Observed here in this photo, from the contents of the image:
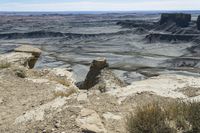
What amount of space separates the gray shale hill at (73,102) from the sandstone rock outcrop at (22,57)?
8.97ft

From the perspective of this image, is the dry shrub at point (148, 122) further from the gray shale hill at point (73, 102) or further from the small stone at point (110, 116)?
the small stone at point (110, 116)

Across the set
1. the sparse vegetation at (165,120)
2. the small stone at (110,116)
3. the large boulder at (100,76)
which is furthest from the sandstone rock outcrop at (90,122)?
the large boulder at (100,76)

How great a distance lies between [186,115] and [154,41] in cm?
7495

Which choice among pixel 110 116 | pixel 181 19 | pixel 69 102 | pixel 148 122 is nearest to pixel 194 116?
pixel 148 122

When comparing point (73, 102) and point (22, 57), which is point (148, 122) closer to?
point (73, 102)

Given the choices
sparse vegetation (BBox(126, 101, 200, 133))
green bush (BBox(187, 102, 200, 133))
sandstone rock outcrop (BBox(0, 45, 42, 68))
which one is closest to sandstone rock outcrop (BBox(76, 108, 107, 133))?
sparse vegetation (BBox(126, 101, 200, 133))

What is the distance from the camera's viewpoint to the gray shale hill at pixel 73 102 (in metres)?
7.84

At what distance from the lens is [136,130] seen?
6996 millimetres

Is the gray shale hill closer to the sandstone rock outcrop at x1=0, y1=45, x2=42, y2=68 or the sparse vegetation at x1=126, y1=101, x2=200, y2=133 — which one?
the sparse vegetation at x1=126, y1=101, x2=200, y2=133

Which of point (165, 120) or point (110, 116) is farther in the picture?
point (110, 116)

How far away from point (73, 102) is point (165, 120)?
2.67 m

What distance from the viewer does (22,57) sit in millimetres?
18078

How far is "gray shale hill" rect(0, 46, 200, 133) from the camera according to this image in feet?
25.7

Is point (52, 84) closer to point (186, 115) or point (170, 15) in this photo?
point (186, 115)
